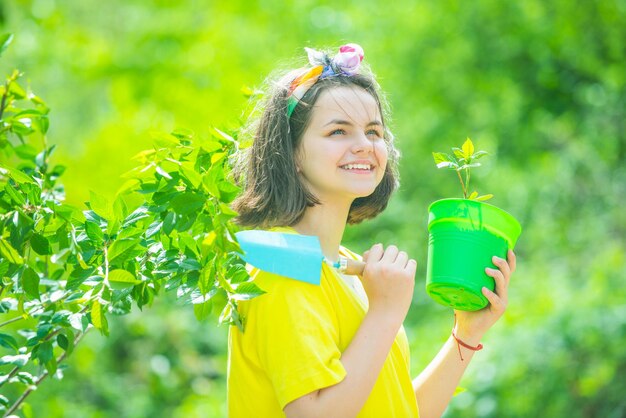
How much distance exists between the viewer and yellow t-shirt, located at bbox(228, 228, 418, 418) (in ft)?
5.50

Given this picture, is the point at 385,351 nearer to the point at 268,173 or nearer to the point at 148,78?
the point at 268,173

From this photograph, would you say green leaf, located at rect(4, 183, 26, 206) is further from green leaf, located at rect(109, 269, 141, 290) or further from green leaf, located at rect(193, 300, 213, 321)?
green leaf, located at rect(193, 300, 213, 321)

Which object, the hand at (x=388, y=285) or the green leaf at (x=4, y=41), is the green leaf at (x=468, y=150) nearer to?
the hand at (x=388, y=285)

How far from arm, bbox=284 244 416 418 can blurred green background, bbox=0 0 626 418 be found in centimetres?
62

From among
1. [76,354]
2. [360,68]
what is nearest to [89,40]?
[76,354]

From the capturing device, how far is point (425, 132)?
32.7ft

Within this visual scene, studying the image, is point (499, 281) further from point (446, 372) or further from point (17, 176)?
point (17, 176)

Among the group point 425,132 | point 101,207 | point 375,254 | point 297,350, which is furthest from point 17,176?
point 425,132

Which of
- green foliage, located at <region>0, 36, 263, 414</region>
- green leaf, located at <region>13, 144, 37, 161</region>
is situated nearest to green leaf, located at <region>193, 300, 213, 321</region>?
green foliage, located at <region>0, 36, 263, 414</region>

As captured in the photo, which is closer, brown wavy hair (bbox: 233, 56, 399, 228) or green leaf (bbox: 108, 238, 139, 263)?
green leaf (bbox: 108, 238, 139, 263)

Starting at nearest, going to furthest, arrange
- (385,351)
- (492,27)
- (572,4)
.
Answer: (385,351) → (572,4) → (492,27)

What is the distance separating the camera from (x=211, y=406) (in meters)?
4.85

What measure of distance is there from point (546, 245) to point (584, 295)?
6.27 ft

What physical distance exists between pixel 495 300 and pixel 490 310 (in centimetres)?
9
